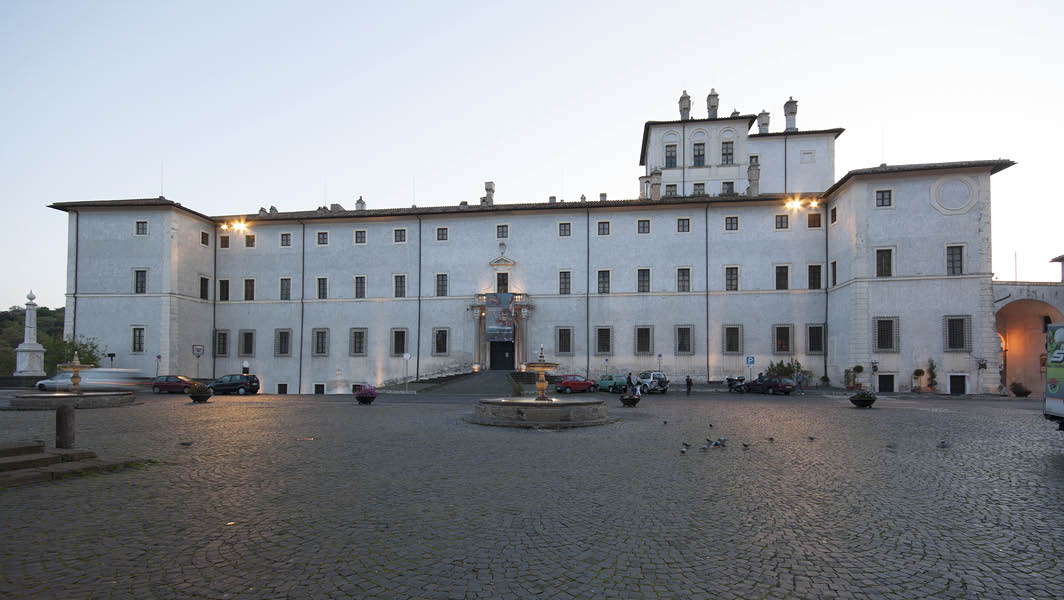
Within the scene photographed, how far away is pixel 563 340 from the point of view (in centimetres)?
4116

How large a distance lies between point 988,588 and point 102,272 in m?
49.9

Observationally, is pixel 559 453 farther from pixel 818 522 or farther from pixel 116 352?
pixel 116 352

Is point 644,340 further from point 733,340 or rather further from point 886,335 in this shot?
point 886,335

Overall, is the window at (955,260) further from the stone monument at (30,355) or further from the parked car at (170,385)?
the stone monument at (30,355)

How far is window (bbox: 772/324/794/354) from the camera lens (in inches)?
1526

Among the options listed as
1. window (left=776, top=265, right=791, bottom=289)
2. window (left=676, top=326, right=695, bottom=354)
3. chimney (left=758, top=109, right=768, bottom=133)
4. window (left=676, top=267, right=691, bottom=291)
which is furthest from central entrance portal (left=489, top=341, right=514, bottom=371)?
chimney (left=758, top=109, right=768, bottom=133)

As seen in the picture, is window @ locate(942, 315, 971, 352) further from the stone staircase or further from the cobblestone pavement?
the stone staircase

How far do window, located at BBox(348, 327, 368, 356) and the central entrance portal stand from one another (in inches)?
368

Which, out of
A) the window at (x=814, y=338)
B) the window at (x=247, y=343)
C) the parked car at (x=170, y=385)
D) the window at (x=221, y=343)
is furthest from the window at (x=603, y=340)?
the window at (x=221, y=343)

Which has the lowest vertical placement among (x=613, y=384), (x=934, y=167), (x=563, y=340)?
(x=613, y=384)

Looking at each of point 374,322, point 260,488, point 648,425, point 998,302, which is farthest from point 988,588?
point 374,322

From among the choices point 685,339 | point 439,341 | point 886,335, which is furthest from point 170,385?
point 886,335

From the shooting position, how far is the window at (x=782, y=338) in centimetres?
3875

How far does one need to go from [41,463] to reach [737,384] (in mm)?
32786
